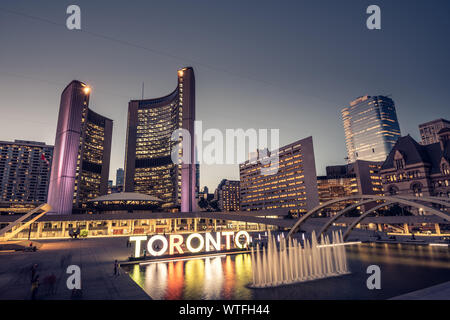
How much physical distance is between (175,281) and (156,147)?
153 meters

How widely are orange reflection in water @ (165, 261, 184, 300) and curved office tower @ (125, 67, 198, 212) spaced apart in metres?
113

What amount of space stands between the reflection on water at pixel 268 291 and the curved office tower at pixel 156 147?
376ft

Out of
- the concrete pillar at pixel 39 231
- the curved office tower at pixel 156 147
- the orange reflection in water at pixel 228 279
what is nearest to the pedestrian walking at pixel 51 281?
the orange reflection in water at pixel 228 279

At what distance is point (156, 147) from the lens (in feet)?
535

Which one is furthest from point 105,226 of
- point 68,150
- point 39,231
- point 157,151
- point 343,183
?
point 343,183

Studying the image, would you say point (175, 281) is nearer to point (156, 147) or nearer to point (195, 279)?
point (195, 279)

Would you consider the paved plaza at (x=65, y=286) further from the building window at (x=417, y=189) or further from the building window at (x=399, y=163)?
the building window at (x=399, y=163)

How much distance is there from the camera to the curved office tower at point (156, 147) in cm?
13962

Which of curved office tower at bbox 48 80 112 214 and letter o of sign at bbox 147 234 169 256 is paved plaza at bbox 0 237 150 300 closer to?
letter o of sign at bbox 147 234 169 256

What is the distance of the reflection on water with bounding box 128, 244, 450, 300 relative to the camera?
1409cm

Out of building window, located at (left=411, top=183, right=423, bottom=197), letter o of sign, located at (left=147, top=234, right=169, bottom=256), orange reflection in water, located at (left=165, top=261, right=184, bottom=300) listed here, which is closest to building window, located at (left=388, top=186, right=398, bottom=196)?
building window, located at (left=411, top=183, right=423, bottom=197)
